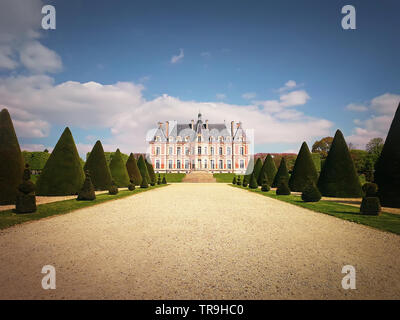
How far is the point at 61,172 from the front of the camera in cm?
1379

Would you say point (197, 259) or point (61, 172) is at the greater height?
point (61, 172)

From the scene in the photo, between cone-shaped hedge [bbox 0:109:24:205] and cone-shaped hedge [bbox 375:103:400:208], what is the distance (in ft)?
55.6

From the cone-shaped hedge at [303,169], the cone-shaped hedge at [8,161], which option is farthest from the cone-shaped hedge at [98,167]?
the cone-shaped hedge at [303,169]

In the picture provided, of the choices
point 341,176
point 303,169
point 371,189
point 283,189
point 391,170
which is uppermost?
point 391,170

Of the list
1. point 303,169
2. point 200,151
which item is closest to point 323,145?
point 200,151

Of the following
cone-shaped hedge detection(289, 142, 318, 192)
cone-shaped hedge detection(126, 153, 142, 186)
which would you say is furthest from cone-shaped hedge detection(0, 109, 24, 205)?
cone-shaped hedge detection(289, 142, 318, 192)

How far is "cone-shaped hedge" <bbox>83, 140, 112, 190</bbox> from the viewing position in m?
16.7

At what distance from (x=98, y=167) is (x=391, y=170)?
57.1 ft

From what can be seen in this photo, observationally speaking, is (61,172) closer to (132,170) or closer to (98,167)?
(98,167)

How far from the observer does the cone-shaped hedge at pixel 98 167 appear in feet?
54.7

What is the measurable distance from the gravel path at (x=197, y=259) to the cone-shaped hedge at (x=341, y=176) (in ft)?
25.8

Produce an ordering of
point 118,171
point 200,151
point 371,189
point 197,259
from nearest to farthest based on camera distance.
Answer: point 197,259 < point 371,189 < point 118,171 < point 200,151

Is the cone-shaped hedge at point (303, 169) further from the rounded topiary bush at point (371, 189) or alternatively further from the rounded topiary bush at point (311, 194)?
the rounded topiary bush at point (371, 189)

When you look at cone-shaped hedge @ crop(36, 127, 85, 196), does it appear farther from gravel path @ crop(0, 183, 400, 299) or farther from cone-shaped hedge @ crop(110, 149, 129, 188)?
gravel path @ crop(0, 183, 400, 299)
